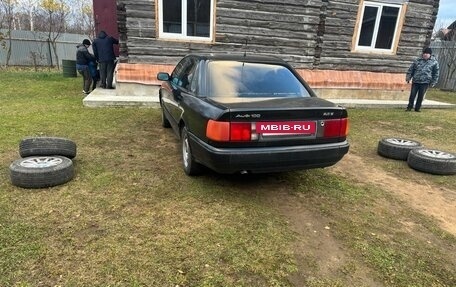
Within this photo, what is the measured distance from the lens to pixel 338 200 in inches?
145

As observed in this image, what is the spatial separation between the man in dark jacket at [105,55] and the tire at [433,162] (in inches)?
319

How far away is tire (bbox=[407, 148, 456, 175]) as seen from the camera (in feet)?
14.8

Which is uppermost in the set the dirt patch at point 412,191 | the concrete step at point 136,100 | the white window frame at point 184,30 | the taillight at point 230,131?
the white window frame at point 184,30

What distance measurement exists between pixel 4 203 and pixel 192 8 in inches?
283

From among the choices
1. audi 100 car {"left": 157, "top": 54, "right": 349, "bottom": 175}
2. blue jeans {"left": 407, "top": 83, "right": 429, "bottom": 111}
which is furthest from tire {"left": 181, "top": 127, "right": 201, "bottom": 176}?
blue jeans {"left": 407, "top": 83, "right": 429, "bottom": 111}

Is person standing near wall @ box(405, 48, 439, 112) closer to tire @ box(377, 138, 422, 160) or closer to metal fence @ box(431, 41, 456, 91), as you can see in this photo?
tire @ box(377, 138, 422, 160)

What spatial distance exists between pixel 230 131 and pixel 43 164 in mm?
2188

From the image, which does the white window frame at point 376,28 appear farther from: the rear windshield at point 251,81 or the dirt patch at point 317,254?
the dirt patch at point 317,254

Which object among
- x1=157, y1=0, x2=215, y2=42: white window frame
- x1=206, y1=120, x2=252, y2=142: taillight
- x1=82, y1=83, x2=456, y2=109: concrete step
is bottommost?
x1=82, y1=83, x2=456, y2=109: concrete step

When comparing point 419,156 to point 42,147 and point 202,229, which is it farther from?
point 42,147

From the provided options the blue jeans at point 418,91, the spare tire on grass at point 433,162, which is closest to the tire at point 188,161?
the spare tire on grass at point 433,162

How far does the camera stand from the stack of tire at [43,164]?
3.44 metres

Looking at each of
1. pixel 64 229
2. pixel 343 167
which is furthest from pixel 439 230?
pixel 64 229

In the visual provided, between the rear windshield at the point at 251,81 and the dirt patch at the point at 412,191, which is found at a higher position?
the rear windshield at the point at 251,81
